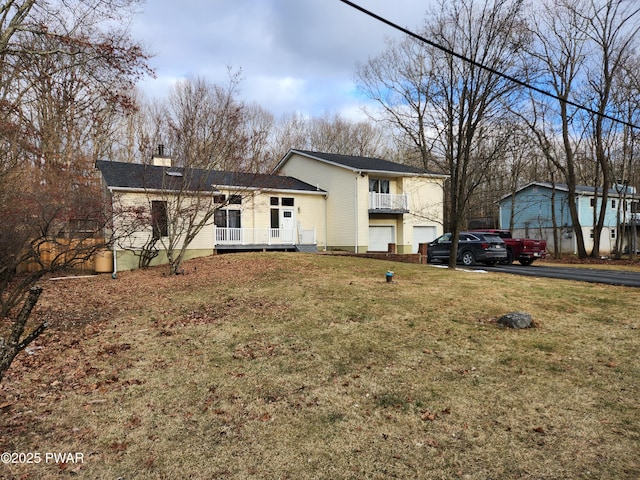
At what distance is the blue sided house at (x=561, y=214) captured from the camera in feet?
105

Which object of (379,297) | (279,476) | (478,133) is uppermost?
(478,133)

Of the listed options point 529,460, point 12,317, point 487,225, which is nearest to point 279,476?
point 529,460

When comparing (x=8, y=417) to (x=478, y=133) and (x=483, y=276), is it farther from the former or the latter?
(x=478, y=133)

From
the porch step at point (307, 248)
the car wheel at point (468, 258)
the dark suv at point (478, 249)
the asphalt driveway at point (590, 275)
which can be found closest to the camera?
the asphalt driveway at point (590, 275)

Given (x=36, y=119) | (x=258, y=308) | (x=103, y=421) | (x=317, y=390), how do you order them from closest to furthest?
(x=103, y=421), (x=317, y=390), (x=258, y=308), (x=36, y=119)

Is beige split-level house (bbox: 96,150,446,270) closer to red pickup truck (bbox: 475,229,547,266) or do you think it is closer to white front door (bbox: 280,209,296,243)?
white front door (bbox: 280,209,296,243)

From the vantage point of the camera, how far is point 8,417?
394 cm

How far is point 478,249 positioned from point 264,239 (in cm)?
1012

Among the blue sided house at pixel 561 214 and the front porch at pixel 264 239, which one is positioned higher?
the blue sided house at pixel 561 214

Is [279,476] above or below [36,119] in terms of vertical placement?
below

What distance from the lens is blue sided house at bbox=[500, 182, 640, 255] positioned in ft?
105

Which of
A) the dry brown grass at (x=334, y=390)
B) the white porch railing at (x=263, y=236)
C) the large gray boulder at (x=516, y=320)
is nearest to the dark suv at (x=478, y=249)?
the white porch railing at (x=263, y=236)

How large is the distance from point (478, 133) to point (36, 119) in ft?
62.0

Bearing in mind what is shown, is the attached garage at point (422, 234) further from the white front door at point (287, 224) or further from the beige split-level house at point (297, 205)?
the white front door at point (287, 224)
